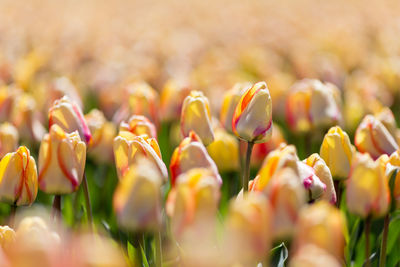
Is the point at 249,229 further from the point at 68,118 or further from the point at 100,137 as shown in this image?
the point at 100,137

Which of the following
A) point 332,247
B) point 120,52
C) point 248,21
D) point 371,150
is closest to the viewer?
point 332,247

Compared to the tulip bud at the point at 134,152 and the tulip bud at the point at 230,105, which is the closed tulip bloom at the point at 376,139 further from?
the tulip bud at the point at 134,152

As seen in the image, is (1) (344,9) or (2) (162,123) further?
(1) (344,9)

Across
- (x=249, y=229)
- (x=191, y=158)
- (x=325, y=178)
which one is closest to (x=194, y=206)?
(x=249, y=229)

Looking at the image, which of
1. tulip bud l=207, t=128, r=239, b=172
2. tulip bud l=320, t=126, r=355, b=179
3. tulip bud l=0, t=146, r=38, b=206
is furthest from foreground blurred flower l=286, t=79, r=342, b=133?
tulip bud l=0, t=146, r=38, b=206

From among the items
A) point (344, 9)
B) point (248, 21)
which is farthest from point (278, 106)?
point (344, 9)

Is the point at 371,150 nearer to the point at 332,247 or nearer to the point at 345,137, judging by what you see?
the point at 345,137

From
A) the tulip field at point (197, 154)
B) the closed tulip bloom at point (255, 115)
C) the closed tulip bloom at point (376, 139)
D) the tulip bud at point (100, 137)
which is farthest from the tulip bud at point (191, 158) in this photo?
the tulip bud at point (100, 137)
